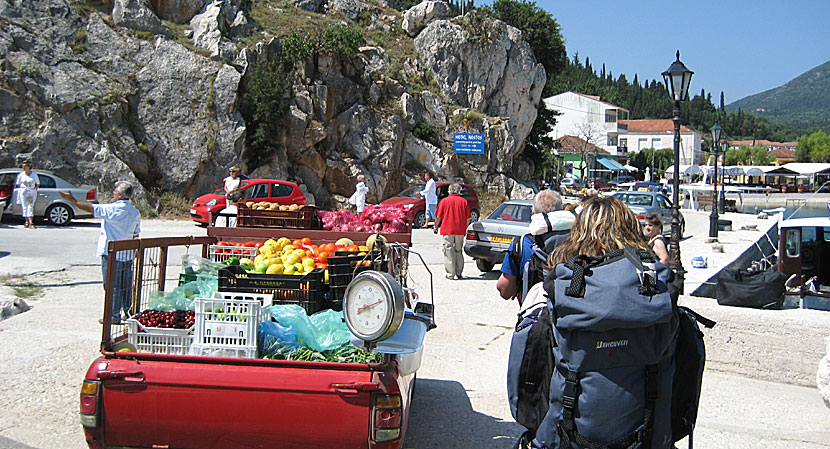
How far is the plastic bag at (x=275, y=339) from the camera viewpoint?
160 inches

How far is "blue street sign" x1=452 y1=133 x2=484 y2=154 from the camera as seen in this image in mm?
35938

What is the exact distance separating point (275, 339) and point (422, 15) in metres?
39.0

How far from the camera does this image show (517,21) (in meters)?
46.7

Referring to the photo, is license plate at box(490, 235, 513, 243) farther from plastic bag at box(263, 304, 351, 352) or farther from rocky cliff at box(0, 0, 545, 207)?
rocky cliff at box(0, 0, 545, 207)

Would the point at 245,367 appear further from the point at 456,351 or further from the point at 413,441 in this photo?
the point at 456,351

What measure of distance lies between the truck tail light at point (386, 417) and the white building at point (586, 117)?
350ft

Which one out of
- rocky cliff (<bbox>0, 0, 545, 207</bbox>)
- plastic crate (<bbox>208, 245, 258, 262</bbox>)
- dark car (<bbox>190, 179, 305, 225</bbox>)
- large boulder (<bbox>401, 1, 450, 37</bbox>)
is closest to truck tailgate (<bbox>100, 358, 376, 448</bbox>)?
plastic crate (<bbox>208, 245, 258, 262</bbox>)

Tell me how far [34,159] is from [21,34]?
538 cm

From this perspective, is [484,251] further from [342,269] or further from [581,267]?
[581,267]

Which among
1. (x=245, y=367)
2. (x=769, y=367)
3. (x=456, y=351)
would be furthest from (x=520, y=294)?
(x=769, y=367)

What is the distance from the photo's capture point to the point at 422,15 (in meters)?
40.6

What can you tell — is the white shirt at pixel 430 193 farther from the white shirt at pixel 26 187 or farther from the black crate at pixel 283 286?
the black crate at pixel 283 286

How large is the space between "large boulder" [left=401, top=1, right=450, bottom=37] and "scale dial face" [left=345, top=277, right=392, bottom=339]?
128 ft

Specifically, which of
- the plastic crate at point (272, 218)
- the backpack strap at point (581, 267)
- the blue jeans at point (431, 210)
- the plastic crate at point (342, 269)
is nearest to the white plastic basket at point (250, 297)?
the plastic crate at point (342, 269)
